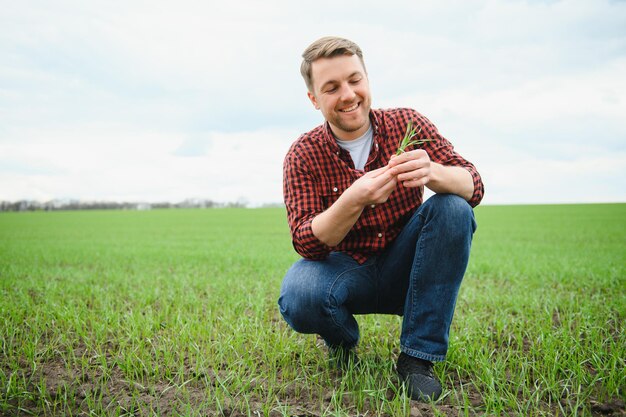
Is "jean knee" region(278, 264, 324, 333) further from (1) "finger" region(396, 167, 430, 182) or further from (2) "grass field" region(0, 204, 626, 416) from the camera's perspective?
(1) "finger" region(396, 167, 430, 182)

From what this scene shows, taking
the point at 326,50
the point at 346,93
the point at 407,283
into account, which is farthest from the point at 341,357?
the point at 326,50

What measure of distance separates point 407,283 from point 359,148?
87 centimetres

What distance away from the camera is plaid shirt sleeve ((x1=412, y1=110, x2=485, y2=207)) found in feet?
8.45

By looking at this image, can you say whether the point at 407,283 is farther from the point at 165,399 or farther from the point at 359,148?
the point at 165,399

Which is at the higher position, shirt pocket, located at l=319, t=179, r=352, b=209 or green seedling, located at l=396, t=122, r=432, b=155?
green seedling, located at l=396, t=122, r=432, b=155

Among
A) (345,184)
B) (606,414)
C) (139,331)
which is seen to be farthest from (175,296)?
(606,414)

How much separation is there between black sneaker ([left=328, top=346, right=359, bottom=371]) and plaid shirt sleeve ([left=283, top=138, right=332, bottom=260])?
0.64 meters

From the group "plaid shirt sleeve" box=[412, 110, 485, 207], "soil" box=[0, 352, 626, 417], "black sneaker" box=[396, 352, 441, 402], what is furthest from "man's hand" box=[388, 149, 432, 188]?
"soil" box=[0, 352, 626, 417]

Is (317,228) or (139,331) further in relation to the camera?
(139,331)

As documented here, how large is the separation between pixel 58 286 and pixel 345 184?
4686 millimetres

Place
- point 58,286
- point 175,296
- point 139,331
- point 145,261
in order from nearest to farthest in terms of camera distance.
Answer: point 139,331, point 175,296, point 58,286, point 145,261

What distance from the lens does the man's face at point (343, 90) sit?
8.25 feet

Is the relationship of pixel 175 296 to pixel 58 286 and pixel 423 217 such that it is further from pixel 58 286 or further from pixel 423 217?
pixel 423 217

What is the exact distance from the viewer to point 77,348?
3.28 m
